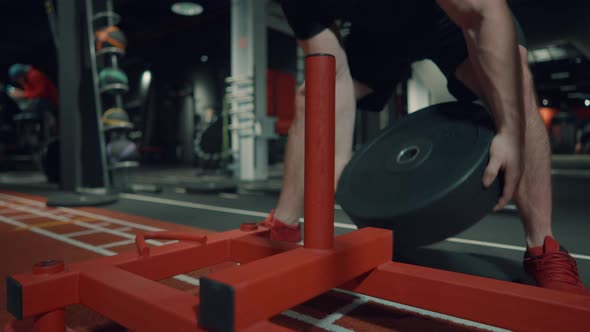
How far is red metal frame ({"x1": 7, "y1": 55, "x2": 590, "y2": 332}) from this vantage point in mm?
550

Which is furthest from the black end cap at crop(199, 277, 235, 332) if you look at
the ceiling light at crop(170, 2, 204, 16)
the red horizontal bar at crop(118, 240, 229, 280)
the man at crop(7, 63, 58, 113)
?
the ceiling light at crop(170, 2, 204, 16)

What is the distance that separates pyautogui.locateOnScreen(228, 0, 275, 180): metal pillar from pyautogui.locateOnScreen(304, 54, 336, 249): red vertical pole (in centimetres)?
454

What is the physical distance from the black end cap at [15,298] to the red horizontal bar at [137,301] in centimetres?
10

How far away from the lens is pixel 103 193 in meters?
2.93

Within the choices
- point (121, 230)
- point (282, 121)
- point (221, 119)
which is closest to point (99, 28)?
point (121, 230)

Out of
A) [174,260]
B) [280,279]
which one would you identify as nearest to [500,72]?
[280,279]

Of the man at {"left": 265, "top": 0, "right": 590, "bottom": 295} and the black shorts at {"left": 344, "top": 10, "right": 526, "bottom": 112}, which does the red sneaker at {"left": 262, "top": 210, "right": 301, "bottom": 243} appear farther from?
the black shorts at {"left": 344, "top": 10, "right": 526, "bottom": 112}

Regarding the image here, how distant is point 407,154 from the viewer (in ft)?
3.51

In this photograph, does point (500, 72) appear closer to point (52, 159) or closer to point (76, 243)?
point (76, 243)

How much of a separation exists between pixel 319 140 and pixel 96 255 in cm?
103

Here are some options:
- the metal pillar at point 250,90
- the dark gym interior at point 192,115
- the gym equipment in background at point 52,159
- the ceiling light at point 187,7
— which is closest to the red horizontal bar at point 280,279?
the dark gym interior at point 192,115

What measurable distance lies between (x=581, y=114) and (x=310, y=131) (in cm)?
2085

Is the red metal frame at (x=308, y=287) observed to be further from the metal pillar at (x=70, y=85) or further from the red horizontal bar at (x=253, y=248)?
the metal pillar at (x=70, y=85)

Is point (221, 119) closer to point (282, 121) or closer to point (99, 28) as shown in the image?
point (282, 121)
